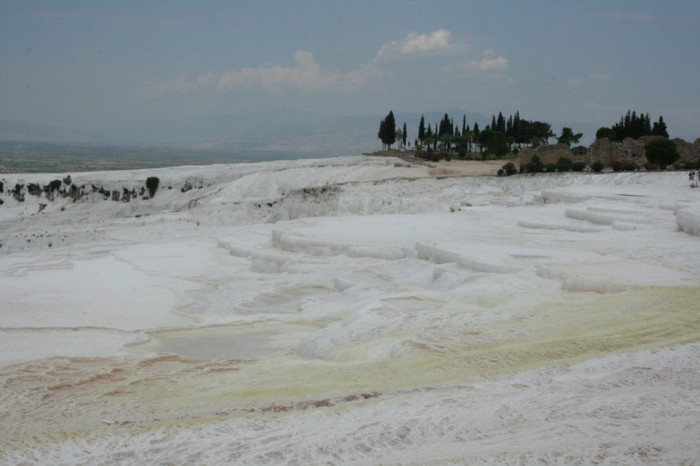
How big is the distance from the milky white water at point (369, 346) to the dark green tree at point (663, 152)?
1309 cm

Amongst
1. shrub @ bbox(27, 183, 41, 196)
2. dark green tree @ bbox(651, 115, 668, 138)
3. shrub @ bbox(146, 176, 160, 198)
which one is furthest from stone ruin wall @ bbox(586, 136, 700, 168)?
shrub @ bbox(27, 183, 41, 196)

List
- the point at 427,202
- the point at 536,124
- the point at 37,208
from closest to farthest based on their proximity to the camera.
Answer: the point at 427,202
the point at 37,208
the point at 536,124

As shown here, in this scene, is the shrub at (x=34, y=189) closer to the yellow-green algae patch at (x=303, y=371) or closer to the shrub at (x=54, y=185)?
the shrub at (x=54, y=185)

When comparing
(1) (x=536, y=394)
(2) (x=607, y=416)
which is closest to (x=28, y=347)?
(1) (x=536, y=394)

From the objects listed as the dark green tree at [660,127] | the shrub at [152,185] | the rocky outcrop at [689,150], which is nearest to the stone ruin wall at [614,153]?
the rocky outcrop at [689,150]

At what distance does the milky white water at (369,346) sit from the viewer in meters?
4.29

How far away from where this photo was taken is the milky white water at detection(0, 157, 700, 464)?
429 cm

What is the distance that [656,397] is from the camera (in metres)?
4.73

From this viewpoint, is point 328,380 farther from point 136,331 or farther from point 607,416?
point 136,331

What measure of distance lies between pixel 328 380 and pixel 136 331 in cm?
422

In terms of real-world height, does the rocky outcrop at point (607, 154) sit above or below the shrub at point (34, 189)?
above

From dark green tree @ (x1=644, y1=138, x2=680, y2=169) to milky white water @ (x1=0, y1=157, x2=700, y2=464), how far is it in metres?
13.1

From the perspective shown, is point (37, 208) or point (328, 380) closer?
point (328, 380)

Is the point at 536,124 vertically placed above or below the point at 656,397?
above
